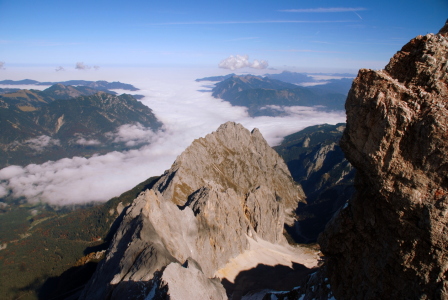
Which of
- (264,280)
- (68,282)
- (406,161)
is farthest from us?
(68,282)

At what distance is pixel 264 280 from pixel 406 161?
236 feet

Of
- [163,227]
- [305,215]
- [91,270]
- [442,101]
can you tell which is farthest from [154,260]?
[305,215]

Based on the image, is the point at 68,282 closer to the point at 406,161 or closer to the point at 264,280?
the point at 264,280

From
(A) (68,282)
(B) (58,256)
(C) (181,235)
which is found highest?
(C) (181,235)

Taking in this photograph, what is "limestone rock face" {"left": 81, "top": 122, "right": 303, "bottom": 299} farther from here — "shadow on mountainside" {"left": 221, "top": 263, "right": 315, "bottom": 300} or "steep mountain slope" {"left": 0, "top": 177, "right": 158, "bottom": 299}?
"steep mountain slope" {"left": 0, "top": 177, "right": 158, "bottom": 299}

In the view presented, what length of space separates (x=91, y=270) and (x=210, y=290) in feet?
283

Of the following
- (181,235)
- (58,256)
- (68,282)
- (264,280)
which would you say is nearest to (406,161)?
(181,235)

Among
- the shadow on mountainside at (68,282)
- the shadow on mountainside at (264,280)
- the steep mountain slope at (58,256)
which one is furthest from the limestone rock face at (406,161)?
the steep mountain slope at (58,256)

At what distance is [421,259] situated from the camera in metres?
15.8

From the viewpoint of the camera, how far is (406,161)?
603 inches

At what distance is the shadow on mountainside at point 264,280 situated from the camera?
232 feet

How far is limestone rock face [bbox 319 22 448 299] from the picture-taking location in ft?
47.6

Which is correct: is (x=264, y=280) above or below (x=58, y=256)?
above

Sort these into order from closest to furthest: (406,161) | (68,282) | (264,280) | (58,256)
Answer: (406,161) < (264,280) < (68,282) < (58,256)
